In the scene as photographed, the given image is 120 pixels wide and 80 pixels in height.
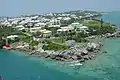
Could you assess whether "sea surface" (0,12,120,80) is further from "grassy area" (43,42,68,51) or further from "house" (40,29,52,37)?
"house" (40,29,52,37)

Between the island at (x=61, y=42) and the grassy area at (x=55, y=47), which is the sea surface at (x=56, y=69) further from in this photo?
the grassy area at (x=55, y=47)

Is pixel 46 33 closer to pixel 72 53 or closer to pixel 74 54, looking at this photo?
pixel 72 53

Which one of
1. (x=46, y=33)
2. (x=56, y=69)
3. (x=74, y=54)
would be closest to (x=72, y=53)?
(x=74, y=54)

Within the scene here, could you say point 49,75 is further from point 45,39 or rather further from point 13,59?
point 45,39

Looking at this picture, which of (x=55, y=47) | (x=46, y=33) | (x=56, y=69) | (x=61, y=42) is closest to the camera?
(x=56, y=69)

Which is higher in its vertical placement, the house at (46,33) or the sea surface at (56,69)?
the house at (46,33)

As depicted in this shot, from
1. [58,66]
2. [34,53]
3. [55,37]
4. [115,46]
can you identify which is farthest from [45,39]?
[58,66]

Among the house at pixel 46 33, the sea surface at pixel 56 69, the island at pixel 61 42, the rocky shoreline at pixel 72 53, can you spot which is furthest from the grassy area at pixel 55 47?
the house at pixel 46 33

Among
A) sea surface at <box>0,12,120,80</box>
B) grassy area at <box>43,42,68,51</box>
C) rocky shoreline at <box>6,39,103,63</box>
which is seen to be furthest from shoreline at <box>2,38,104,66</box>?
grassy area at <box>43,42,68,51</box>
